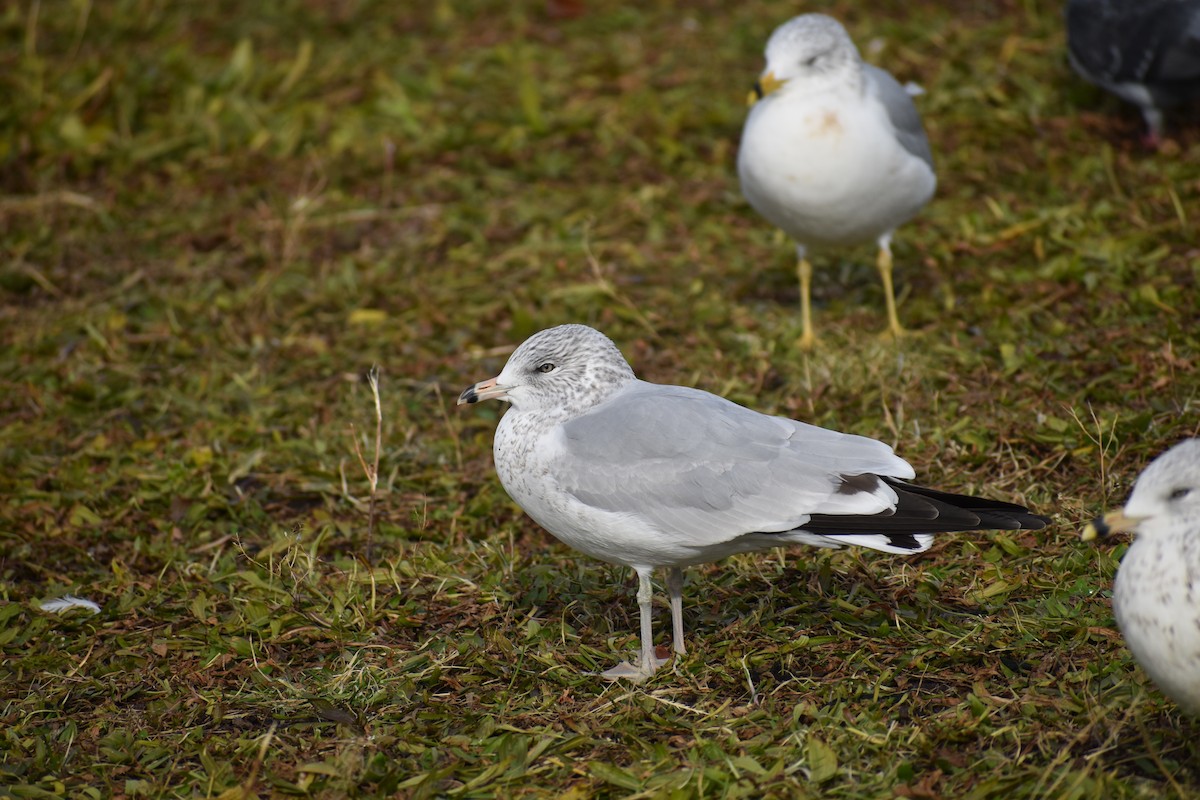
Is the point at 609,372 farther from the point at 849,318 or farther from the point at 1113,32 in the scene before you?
the point at 1113,32

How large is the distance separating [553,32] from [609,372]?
5.77 m

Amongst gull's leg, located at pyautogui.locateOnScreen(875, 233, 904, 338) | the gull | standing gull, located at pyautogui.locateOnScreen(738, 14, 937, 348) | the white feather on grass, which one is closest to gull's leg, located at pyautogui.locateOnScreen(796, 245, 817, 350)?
standing gull, located at pyautogui.locateOnScreen(738, 14, 937, 348)

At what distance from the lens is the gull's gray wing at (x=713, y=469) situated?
143 inches

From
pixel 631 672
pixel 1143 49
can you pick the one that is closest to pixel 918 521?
pixel 631 672

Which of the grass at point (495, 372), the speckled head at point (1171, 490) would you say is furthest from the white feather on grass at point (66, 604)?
the speckled head at point (1171, 490)

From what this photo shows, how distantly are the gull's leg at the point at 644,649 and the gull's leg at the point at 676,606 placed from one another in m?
0.09

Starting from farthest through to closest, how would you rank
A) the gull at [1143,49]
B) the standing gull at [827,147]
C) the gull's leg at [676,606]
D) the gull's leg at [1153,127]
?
the gull's leg at [1153,127] < the gull at [1143,49] < the standing gull at [827,147] < the gull's leg at [676,606]

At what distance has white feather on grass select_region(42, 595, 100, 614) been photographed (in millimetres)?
4430

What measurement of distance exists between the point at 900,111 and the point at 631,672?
3157mm

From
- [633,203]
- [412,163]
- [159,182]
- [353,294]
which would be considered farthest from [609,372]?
[159,182]

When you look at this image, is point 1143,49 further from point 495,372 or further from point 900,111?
point 495,372

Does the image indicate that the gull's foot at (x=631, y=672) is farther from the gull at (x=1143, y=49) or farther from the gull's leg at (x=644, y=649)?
the gull at (x=1143, y=49)

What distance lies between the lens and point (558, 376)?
158 inches

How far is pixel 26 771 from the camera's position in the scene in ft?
11.9
